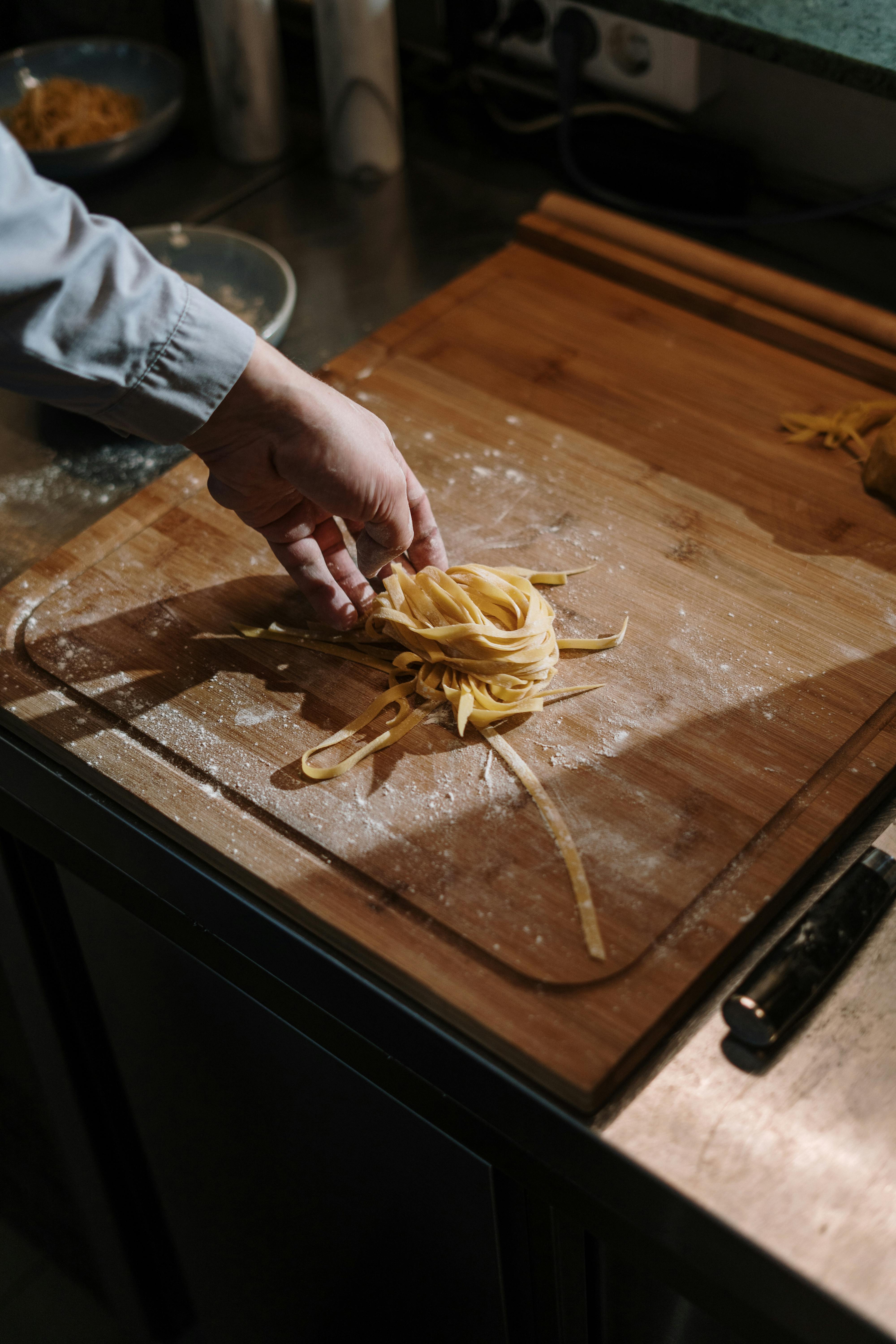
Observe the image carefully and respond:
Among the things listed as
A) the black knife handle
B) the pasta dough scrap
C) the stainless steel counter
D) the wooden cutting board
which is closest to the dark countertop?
the stainless steel counter

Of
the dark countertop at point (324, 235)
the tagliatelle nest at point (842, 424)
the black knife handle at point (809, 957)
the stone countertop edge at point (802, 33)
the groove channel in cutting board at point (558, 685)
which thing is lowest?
the black knife handle at point (809, 957)

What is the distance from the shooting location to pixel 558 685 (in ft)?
3.95

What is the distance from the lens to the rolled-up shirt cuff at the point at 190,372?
105 cm

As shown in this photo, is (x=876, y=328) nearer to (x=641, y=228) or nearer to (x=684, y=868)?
(x=641, y=228)

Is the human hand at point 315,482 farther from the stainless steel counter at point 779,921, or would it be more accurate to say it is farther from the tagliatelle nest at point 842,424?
the tagliatelle nest at point 842,424

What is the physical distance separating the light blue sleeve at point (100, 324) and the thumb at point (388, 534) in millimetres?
202

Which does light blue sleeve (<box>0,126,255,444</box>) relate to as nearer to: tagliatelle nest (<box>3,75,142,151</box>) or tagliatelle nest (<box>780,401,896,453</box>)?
tagliatelle nest (<box>780,401,896,453</box>)

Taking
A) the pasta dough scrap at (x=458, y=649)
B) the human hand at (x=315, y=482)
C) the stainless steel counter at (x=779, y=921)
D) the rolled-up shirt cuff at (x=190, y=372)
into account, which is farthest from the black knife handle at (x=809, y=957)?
the rolled-up shirt cuff at (x=190, y=372)

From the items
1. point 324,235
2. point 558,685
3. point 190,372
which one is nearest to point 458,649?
point 558,685

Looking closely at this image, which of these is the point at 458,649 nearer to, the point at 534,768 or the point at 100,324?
the point at 534,768

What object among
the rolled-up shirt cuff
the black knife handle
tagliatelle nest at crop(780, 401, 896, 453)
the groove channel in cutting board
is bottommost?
the black knife handle

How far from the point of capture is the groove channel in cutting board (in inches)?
41.1

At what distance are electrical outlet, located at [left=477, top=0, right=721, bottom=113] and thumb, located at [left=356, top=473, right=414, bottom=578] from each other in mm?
963


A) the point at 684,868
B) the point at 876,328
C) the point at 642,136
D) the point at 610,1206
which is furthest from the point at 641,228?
the point at 610,1206
